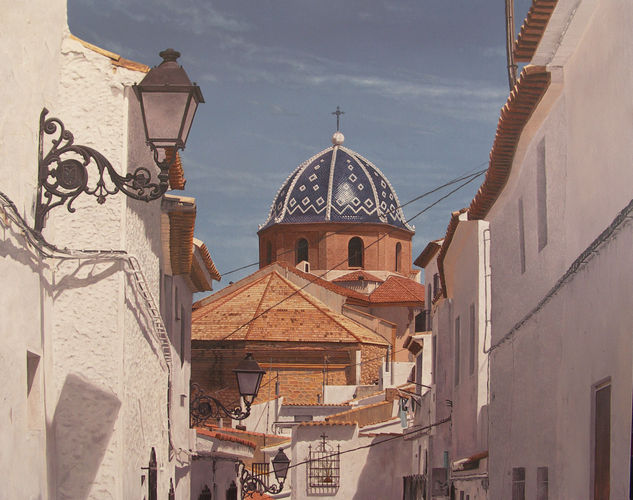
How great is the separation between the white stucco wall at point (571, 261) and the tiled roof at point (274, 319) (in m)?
27.8

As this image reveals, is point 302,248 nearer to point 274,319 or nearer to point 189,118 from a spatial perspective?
point 274,319

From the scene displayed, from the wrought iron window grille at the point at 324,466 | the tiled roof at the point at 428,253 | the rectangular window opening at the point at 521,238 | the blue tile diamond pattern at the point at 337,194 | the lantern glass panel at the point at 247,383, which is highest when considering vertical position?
the blue tile diamond pattern at the point at 337,194

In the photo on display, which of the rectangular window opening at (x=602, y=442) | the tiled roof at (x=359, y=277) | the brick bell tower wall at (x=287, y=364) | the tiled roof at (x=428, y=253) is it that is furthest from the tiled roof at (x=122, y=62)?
the tiled roof at (x=359, y=277)

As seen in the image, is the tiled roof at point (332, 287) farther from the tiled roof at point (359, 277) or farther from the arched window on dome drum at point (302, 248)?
the arched window on dome drum at point (302, 248)

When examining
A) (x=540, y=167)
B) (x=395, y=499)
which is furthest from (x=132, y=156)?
(x=395, y=499)

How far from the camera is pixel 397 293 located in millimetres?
46219

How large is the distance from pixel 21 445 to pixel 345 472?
69.3 ft

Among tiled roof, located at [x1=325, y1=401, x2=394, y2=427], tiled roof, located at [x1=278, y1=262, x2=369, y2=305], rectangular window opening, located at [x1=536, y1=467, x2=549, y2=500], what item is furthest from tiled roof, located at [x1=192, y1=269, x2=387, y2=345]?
rectangular window opening, located at [x1=536, y1=467, x2=549, y2=500]

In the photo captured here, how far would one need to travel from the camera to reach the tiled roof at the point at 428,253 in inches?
791

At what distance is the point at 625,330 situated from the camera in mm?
6105

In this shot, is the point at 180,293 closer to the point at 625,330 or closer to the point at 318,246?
the point at 625,330

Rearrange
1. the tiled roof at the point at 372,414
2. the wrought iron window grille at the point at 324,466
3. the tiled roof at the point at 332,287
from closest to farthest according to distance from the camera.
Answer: the wrought iron window grille at the point at 324,466 < the tiled roof at the point at 372,414 < the tiled roof at the point at 332,287

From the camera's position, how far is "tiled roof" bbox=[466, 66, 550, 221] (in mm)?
8484

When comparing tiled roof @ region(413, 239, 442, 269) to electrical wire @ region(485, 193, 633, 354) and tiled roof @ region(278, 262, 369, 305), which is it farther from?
tiled roof @ region(278, 262, 369, 305)
